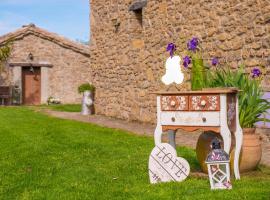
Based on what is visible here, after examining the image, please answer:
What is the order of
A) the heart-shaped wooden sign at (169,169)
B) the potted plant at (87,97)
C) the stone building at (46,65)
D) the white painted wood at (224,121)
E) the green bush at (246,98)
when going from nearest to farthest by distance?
1. the white painted wood at (224,121)
2. the heart-shaped wooden sign at (169,169)
3. the green bush at (246,98)
4. the potted plant at (87,97)
5. the stone building at (46,65)

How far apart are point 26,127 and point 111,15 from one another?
4.68 metres

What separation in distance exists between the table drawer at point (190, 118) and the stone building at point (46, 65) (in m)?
19.7

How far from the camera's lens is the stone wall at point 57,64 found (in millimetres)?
24266

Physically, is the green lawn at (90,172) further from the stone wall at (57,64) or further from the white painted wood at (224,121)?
the stone wall at (57,64)

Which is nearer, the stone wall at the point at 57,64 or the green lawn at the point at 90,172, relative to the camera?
the green lawn at the point at 90,172

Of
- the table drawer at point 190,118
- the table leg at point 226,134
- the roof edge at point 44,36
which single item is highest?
the roof edge at point 44,36

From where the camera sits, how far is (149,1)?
39.3 ft

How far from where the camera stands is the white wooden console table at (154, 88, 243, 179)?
16.0 ft

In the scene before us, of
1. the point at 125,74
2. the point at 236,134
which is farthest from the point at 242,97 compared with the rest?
the point at 125,74

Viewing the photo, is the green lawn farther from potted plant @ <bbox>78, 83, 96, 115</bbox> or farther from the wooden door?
the wooden door

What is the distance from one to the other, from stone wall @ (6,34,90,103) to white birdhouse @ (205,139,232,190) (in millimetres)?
20238

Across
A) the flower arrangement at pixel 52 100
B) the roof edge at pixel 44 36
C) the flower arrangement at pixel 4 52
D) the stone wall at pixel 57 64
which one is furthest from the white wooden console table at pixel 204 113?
the roof edge at pixel 44 36

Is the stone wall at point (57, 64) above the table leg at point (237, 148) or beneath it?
above

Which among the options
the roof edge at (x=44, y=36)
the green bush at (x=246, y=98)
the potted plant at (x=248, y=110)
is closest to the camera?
the potted plant at (x=248, y=110)
